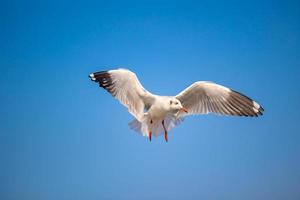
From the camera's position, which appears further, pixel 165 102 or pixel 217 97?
pixel 217 97

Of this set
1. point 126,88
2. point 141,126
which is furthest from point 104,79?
point 141,126

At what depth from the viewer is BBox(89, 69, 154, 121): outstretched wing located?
2.49 metres

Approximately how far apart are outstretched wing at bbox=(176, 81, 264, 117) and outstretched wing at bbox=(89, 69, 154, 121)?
32 centimetres

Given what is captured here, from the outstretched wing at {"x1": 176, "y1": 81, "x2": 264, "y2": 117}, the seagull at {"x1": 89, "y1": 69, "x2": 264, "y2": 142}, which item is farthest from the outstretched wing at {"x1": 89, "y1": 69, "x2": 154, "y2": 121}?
the outstretched wing at {"x1": 176, "y1": 81, "x2": 264, "y2": 117}

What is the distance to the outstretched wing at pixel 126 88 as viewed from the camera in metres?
2.49

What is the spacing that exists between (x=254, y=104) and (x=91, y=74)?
4.25ft

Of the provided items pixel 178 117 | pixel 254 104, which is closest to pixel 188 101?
pixel 178 117

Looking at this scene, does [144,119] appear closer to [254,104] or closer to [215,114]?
[215,114]

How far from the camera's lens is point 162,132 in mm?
2625

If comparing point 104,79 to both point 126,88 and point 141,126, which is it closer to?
point 126,88

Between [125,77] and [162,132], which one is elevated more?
[125,77]

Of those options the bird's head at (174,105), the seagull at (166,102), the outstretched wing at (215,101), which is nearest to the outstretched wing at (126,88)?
the seagull at (166,102)

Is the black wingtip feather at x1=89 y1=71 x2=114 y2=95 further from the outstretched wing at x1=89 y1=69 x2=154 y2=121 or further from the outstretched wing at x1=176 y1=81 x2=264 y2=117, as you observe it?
the outstretched wing at x1=176 y1=81 x2=264 y2=117

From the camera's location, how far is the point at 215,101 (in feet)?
8.87
